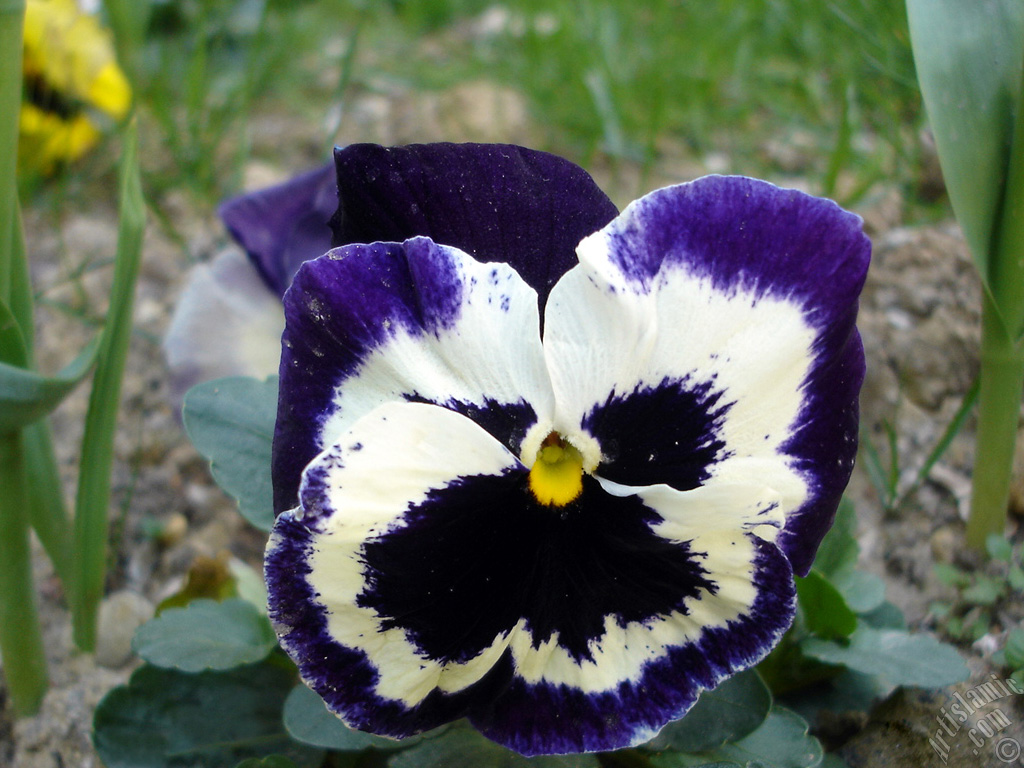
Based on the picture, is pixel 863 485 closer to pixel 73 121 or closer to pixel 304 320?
pixel 304 320

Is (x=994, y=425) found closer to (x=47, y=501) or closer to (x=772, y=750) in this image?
(x=772, y=750)

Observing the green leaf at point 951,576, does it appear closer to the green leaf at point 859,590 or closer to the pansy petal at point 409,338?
the green leaf at point 859,590

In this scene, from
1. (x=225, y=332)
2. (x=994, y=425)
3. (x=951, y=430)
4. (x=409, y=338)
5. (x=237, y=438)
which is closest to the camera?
(x=409, y=338)

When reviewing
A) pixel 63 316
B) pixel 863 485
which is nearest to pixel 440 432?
pixel 863 485

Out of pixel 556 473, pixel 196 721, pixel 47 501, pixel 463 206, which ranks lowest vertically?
pixel 196 721

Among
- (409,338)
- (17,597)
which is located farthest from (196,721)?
(409,338)

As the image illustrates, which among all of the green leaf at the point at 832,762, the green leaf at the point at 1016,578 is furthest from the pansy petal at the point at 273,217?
the green leaf at the point at 1016,578
